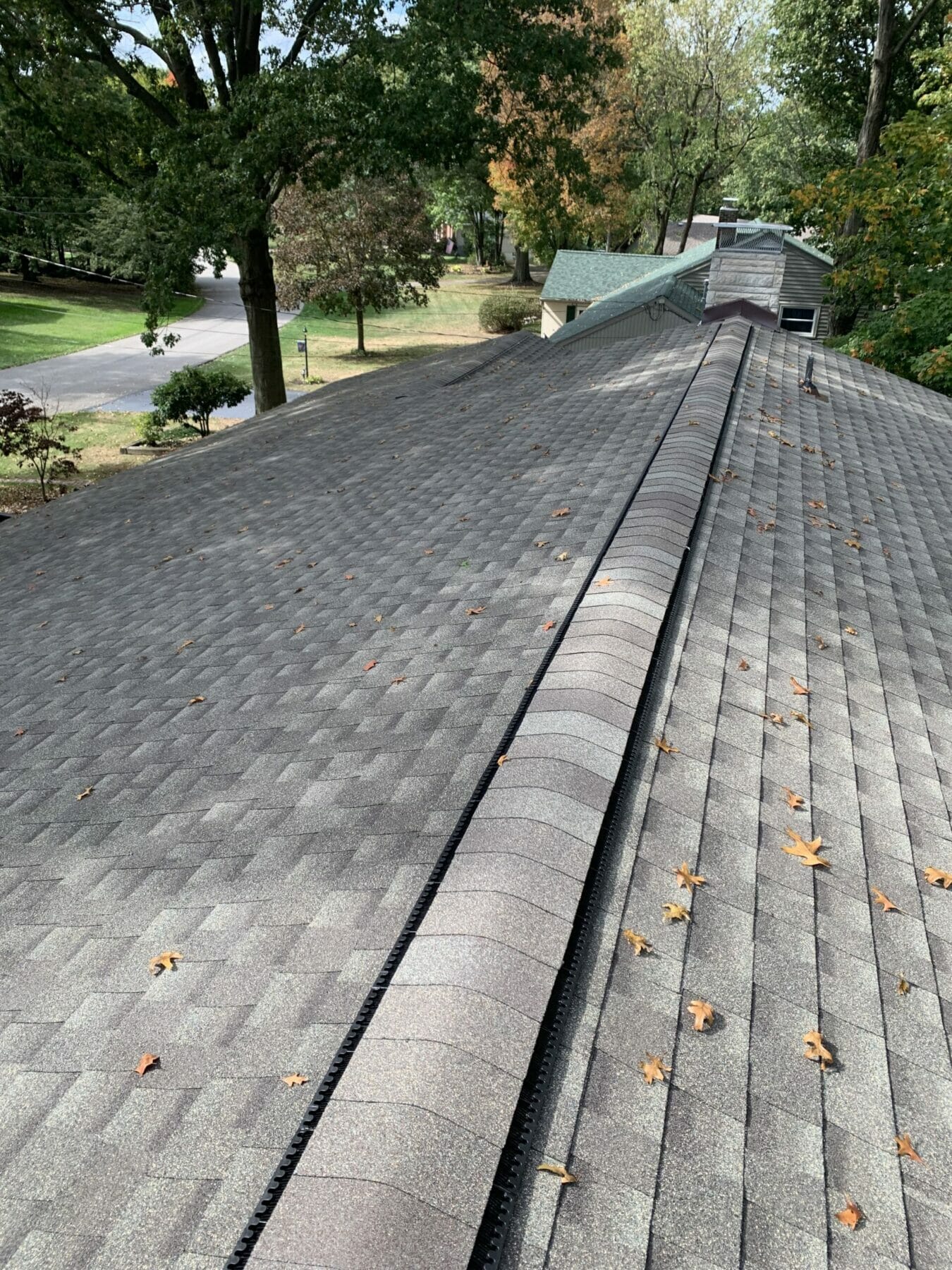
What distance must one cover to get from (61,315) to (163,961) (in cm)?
5330

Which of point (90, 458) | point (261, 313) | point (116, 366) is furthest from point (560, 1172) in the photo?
point (116, 366)

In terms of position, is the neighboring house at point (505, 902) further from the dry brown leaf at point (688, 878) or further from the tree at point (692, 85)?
the tree at point (692, 85)

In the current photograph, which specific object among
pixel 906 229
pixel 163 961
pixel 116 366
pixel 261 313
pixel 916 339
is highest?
pixel 906 229

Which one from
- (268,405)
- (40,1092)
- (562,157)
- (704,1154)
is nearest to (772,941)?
(704,1154)

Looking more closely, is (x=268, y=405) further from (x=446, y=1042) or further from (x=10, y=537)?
(x=446, y=1042)

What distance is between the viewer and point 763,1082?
2652 mm

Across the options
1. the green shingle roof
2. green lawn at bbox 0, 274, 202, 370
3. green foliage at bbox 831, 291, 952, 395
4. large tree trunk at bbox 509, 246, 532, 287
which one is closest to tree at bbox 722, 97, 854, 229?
the green shingle roof

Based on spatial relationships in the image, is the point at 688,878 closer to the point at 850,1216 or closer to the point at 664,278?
the point at 850,1216

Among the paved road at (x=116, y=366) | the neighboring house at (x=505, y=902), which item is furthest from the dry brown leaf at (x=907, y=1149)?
the paved road at (x=116, y=366)

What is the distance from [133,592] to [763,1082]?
25.1 feet

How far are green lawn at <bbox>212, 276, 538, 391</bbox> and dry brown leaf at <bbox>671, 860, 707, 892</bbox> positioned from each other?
3320 cm

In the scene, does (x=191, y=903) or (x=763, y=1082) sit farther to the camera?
(x=191, y=903)

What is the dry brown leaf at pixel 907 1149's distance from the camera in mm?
2537

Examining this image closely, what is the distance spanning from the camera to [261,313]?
2170cm
